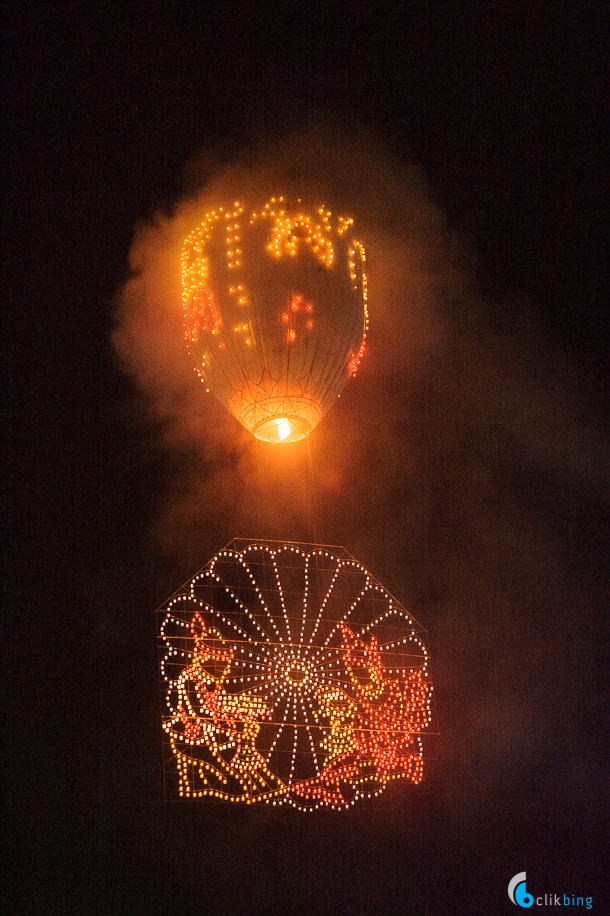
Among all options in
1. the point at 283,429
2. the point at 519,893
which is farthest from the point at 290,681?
the point at 519,893

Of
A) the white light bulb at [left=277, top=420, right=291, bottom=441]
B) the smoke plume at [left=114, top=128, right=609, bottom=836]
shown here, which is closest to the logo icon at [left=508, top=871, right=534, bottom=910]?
the smoke plume at [left=114, top=128, right=609, bottom=836]

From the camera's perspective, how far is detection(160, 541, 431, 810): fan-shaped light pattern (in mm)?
4500

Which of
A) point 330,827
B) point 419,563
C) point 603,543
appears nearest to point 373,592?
point 419,563

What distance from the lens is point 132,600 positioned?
16.0ft

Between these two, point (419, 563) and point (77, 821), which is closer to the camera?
point (77, 821)

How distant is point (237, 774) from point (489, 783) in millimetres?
1356

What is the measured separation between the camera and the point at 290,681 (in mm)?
4703

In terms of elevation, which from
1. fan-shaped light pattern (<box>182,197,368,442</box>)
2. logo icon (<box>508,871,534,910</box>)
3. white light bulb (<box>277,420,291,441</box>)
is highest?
fan-shaped light pattern (<box>182,197,368,442</box>)

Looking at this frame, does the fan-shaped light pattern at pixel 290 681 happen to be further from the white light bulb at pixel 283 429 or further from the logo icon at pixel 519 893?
the white light bulb at pixel 283 429

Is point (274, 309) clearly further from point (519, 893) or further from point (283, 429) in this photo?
point (519, 893)

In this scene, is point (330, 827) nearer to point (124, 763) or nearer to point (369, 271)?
point (124, 763)

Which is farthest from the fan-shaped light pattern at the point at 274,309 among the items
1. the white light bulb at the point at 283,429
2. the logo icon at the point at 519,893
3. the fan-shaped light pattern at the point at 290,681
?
the logo icon at the point at 519,893

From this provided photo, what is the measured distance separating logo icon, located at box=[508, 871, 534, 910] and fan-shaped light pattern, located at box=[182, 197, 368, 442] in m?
2.30

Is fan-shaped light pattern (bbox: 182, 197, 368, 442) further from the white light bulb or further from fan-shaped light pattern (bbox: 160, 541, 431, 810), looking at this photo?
fan-shaped light pattern (bbox: 160, 541, 431, 810)
